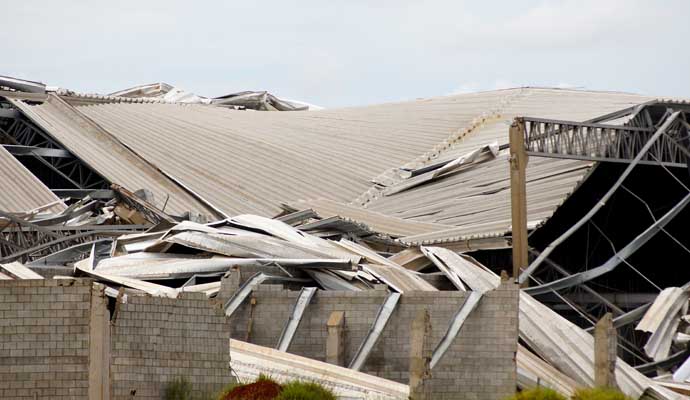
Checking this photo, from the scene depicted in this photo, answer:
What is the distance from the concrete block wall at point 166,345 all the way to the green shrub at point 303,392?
1940 millimetres

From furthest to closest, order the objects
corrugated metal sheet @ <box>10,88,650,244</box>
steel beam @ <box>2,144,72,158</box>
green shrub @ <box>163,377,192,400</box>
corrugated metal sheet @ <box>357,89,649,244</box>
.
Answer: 1. steel beam @ <box>2,144,72,158</box>
2. corrugated metal sheet @ <box>10,88,650,244</box>
3. corrugated metal sheet @ <box>357,89,649,244</box>
4. green shrub @ <box>163,377,192,400</box>

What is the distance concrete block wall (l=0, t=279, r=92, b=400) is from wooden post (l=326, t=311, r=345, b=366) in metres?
6.63

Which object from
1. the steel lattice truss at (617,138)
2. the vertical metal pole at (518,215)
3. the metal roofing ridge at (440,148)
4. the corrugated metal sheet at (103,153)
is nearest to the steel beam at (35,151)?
the corrugated metal sheet at (103,153)

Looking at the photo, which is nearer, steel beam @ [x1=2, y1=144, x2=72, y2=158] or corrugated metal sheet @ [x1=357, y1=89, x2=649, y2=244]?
corrugated metal sheet @ [x1=357, y1=89, x2=649, y2=244]

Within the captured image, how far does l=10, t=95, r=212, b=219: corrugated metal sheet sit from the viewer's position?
167 ft

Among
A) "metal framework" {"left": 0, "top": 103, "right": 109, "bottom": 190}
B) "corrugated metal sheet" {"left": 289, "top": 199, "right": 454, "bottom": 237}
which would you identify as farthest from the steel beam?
"corrugated metal sheet" {"left": 289, "top": 199, "right": 454, "bottom": 237}

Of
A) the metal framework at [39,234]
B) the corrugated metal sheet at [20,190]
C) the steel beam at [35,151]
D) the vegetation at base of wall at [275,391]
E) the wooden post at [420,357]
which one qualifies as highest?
the steel beam at [35,151]

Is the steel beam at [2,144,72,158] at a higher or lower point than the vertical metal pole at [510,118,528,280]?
higher

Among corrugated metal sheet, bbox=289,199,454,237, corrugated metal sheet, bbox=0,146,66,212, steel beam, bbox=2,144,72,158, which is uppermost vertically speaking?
steel beam, bbox=2,144,72,158

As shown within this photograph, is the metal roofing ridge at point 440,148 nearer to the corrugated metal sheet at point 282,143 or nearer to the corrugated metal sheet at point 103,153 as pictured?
the corrugated metal sheet at point 282,143

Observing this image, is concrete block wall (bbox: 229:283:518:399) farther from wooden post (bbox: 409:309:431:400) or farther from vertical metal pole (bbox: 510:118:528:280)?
vertical metal pole (bbox: 510:118:528:280)

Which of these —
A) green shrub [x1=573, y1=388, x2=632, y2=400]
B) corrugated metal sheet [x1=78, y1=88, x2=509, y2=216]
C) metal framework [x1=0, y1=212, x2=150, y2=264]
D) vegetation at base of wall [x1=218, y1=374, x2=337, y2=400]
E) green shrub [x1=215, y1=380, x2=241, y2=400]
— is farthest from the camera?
corrugated metal sheet [x1=78, y1=88, x2=509, y2=216]

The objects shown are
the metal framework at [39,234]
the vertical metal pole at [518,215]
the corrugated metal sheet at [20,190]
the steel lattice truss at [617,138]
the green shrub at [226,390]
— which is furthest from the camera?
the corrugated metal sheet at [20,190]

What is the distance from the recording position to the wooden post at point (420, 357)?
→ 28.1 meters
